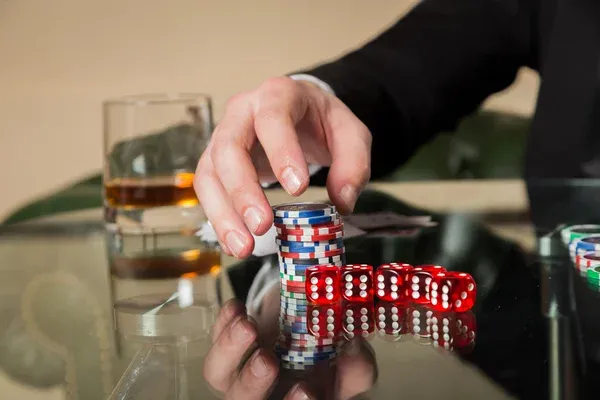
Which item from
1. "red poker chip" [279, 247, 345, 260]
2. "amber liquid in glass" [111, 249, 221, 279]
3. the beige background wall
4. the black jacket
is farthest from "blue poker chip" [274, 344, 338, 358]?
the beige background wall

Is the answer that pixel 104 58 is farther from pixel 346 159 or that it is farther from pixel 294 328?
pixel 294 328

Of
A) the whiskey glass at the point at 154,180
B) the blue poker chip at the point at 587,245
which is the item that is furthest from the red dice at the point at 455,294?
the whiskey glass at the point at 154,180

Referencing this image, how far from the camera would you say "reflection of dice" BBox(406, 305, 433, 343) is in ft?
2.06

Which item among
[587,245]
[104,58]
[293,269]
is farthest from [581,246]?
[104,58]

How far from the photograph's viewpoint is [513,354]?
56 cm

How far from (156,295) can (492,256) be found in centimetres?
43

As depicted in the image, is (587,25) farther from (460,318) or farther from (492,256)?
(460,318)

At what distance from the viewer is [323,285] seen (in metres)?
0.72

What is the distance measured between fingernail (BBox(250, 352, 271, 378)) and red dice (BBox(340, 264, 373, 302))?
0.58 ft

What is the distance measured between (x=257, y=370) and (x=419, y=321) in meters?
0.19

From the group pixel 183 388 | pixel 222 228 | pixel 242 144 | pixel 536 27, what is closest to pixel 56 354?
pixel 183 388

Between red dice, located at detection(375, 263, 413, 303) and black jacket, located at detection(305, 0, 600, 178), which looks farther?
black jacket, located at detection(305, 0, 600, 178)

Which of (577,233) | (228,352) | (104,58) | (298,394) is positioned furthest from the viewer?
(104,58)

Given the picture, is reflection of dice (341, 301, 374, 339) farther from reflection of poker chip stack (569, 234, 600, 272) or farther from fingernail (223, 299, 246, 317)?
reflection of poker chip stack (569, 234, 600, 272)
